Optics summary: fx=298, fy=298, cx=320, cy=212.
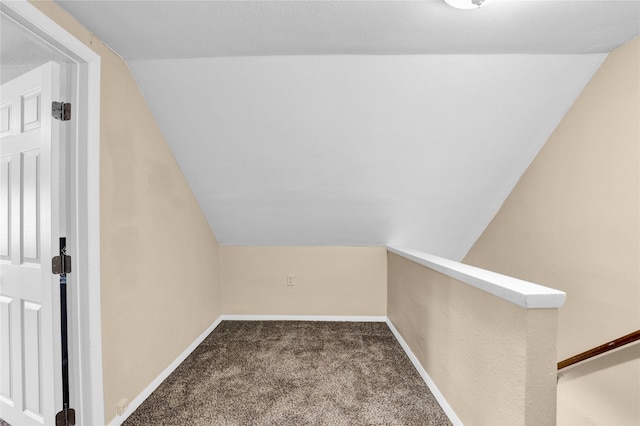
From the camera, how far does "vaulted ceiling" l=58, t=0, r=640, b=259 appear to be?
1.37 meters

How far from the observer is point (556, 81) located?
71.7 inches

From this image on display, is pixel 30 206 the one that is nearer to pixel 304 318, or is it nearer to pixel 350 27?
pixel 350 27

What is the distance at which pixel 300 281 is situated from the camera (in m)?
3.24

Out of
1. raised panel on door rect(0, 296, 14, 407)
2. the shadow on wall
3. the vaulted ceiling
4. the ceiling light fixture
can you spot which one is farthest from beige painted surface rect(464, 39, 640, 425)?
raised panel on door rect(0, 296, 14, 407)

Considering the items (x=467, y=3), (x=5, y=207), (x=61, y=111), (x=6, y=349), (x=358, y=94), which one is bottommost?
(x=6, y=349)

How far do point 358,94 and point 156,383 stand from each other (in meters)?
2.25

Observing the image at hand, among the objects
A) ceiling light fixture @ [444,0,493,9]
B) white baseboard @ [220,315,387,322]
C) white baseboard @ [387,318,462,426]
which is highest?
ceiling light fixture @ [444,0,493,9]

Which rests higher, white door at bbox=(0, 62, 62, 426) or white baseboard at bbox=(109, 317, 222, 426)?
white door at bbox=(0, 62, 62, 426)

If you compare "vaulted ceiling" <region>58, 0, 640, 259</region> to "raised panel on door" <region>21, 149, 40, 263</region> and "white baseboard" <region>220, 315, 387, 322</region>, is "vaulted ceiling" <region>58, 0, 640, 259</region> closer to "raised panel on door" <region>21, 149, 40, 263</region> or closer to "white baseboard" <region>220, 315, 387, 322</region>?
"raised panel on door" <region>21, 149, 40, 263</region>

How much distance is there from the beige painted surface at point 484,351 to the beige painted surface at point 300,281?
1.05m

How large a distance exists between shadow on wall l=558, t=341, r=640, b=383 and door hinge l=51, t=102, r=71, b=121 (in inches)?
119

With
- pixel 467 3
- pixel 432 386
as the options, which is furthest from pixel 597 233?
pixel 467 3


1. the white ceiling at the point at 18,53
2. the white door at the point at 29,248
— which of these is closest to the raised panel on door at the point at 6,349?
the white door at the point at 29,248

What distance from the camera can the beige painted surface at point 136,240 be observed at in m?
1.50
